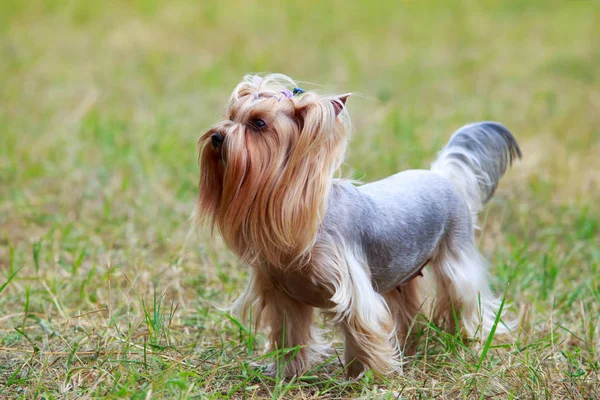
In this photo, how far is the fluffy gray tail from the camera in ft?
12.8

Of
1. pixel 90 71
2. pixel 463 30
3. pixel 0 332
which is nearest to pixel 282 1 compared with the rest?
pixel 463 30

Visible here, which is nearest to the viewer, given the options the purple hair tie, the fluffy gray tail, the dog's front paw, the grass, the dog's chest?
the purple hair tie

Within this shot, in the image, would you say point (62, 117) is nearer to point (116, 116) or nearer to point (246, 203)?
point (116, 116)

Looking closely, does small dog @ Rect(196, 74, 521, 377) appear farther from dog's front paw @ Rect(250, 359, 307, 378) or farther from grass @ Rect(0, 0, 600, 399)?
grass @ Rect(0, 0, 600, 399)

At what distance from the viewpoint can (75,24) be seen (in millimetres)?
11328

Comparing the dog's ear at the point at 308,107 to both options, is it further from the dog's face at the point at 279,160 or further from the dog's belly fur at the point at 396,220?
the dog's belly fur at the point at 396,220

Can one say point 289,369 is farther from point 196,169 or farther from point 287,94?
point 196,169

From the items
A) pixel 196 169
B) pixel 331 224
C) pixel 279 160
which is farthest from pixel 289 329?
pixel 196 169

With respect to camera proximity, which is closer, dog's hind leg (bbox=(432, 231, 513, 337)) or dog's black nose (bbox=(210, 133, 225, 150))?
dog's black nose (bbox=(210, 133, 225, 150))

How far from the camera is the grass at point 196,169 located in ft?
11.0

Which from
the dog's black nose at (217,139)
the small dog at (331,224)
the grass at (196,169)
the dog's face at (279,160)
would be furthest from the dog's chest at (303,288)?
the dog's black nose at (217,139)

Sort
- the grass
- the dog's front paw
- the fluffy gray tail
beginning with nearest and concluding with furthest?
the grass → the dog's front paw → the fluffy gray tail

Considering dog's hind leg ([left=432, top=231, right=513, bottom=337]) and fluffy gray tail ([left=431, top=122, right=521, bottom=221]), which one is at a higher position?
fluffy gray tail ([left=431, top=122, right=521, bottom=221])

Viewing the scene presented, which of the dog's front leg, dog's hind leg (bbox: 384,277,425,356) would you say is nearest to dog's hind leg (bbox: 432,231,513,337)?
dog's hind leg (bbox: 384,277,425,356)
